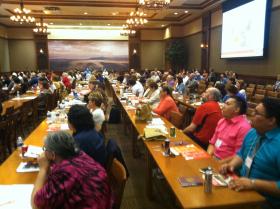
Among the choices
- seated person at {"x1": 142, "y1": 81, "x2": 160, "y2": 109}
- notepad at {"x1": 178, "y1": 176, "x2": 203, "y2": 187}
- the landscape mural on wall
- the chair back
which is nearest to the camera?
notepad at {"x1": 178, "y1": 176, "x2": 203, "y2": 187}

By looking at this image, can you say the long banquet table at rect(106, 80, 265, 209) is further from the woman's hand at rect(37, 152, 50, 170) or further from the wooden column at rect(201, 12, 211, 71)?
the wooden column at rect(201, 12, 211, 71)

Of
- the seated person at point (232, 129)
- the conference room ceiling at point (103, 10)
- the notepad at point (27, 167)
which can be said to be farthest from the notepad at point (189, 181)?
the conference room ceiling at point (103, 10)

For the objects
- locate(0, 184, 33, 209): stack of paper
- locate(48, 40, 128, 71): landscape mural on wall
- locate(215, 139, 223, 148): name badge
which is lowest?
locate(0, 184, 33, 209): stack of paper

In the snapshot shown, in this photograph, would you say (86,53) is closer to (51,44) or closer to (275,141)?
(51,44)

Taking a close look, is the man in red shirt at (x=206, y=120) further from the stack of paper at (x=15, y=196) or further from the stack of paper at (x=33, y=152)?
A: the stack of paper at (x=15, y=196)

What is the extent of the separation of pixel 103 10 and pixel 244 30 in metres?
7.51

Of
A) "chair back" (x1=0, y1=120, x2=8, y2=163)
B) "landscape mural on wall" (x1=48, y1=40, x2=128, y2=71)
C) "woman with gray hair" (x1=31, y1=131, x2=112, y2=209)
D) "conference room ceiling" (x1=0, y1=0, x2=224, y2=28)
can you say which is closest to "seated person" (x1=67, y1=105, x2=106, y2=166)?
"woman with gray hair" (x1=31, y1=131, x2=112, y2=209)

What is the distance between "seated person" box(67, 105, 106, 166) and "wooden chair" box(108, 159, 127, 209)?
338 millimetres

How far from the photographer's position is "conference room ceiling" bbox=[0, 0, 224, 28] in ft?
42.6

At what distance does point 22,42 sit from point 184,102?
17031 mm

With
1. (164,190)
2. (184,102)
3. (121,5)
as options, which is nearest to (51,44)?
(121,5)

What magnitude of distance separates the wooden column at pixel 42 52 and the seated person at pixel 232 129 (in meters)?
19.8

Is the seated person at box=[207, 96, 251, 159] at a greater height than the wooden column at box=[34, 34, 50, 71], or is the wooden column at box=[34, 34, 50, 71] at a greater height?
the wooden column at box=[34, 34, 50, 71]

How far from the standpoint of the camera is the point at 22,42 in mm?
20469
